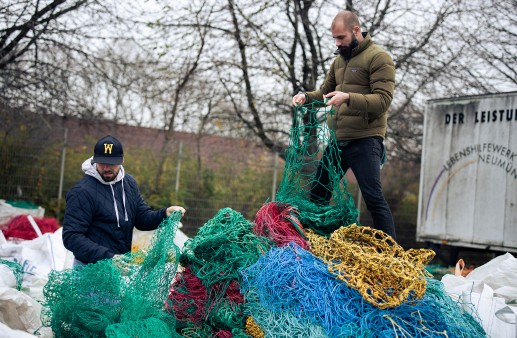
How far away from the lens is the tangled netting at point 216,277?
3.90 meters

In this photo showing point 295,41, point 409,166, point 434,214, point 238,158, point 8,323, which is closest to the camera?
point 8,323

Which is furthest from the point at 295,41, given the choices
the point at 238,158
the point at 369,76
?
the point at 369,76

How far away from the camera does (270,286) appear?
354 cm

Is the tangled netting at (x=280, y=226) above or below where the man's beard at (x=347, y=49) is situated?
below

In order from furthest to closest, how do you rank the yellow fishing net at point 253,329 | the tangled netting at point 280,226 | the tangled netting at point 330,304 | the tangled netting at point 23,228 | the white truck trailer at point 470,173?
the white truck trailer at point 470,173 < the tangled netting at point 23,228 < the tangled netting at point 280,226 < the yellow fishing net at point 253,329 < the tangled netting at point 330,304

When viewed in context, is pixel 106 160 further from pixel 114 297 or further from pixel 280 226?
pixel 280 226

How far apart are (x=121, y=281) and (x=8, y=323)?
37.7 inches

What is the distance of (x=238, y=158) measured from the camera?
11.7 metres

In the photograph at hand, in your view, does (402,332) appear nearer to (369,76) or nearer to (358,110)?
(358,110)

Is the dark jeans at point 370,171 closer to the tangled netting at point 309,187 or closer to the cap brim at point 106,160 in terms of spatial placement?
the tangled netting at point 309,187

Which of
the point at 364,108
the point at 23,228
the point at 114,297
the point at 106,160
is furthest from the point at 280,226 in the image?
the point at 23,228

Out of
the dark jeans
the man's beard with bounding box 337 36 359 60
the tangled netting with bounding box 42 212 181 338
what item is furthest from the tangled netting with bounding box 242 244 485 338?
the man's beard with bounding box 337 36 359 60

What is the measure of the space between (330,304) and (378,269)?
33 cm

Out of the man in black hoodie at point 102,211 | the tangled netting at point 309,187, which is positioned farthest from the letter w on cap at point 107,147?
the tangled netting at point 309,187
